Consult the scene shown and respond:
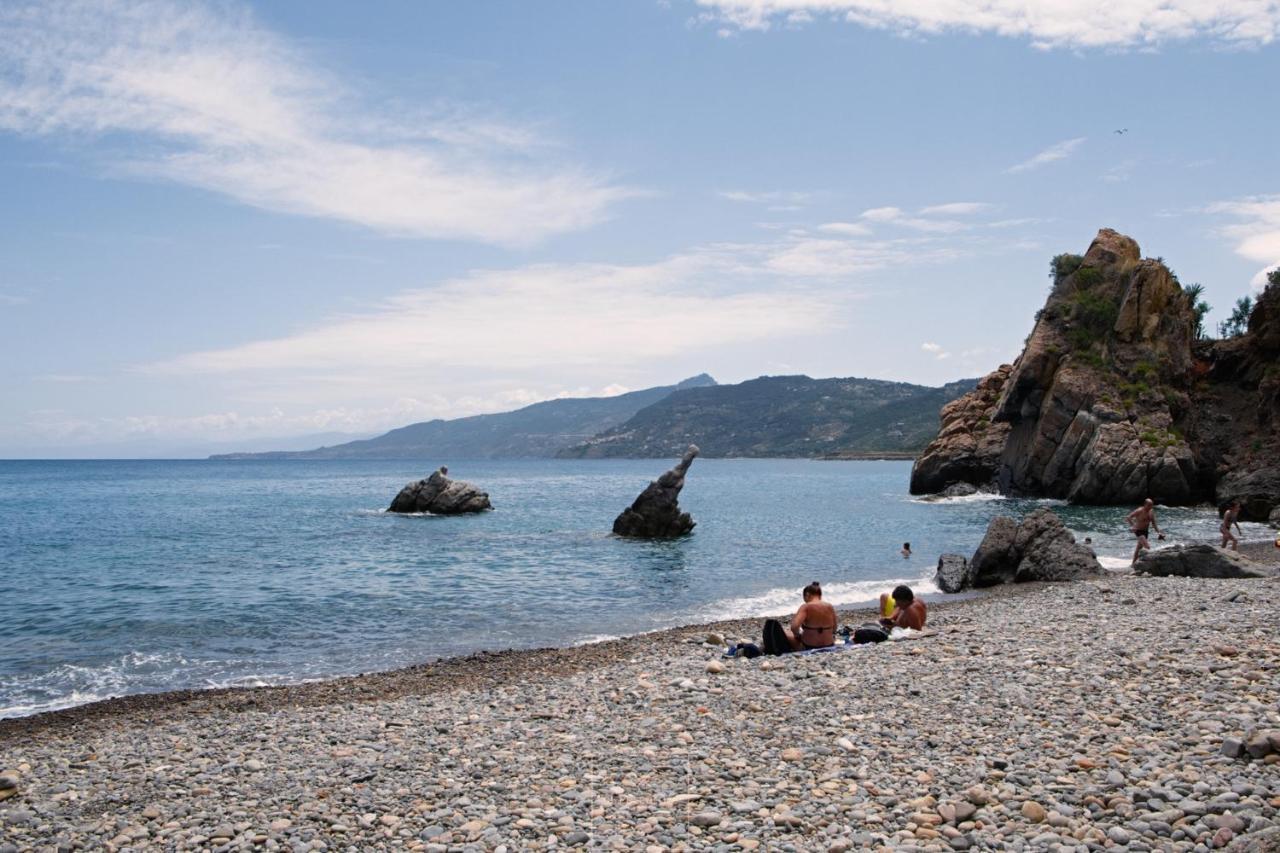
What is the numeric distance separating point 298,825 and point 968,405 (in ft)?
279

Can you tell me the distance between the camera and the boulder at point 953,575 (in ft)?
88.8

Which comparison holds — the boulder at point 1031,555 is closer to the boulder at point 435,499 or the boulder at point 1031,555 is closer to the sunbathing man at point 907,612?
the sunbathing man at point 907,612

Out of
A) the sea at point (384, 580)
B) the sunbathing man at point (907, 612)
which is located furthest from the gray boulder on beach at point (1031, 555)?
the sunbathing man at point (907, 612)

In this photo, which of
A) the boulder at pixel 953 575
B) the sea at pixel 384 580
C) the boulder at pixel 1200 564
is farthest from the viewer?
the boulder at pixel 953 575

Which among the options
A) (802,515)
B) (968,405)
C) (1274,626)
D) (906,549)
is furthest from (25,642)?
(968,405)

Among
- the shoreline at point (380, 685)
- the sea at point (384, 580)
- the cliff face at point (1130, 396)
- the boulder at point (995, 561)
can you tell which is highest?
the cliff face at point (1130, 396)

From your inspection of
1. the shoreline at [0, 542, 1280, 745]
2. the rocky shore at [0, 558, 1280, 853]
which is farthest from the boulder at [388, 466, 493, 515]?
the rocky shore at [0, 558, 1280, 853]

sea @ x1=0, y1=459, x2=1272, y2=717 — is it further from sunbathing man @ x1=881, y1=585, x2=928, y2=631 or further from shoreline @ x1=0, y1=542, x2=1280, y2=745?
sunbathing man @ x1=881, y1=585, x2=928, y2=631

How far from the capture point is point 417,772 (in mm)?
9180

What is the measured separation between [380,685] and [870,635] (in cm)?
935

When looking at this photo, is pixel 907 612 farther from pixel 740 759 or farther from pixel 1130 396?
pixel 1130 396

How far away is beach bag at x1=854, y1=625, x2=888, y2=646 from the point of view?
15.7m

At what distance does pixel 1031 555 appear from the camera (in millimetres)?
26688

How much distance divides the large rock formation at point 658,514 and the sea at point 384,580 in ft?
4.55
